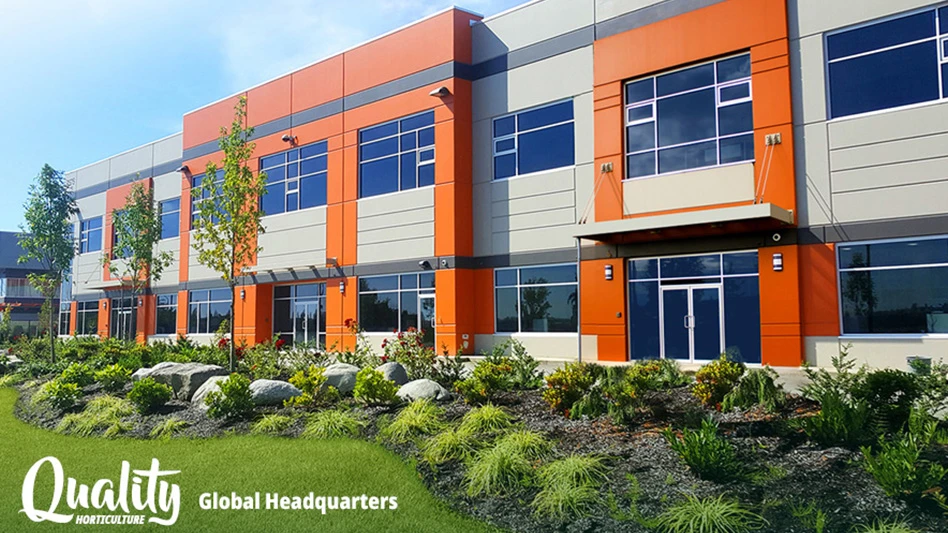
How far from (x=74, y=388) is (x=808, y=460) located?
11.9 meters

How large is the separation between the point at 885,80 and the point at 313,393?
13.0 meters

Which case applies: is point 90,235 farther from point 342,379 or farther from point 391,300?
point 342,379

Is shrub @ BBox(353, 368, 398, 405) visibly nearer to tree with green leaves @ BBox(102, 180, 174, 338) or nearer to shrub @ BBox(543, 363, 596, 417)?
shrub @ BBox(543, 363, 596, 417)

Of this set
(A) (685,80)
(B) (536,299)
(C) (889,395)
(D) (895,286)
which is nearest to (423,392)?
(C) (889,395)

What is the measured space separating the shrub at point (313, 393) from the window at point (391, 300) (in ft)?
34.1

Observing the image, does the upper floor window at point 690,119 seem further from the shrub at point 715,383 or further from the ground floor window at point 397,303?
the shrub at point 715,383

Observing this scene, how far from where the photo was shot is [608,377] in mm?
10188

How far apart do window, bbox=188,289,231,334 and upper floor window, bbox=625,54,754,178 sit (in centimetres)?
1813

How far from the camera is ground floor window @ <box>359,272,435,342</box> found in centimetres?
2131

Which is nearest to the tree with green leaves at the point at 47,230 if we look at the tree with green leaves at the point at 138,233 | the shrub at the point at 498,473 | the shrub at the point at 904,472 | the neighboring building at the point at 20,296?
the tree with green leaves at the point at 138,233

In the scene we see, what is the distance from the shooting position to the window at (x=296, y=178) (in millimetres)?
24906

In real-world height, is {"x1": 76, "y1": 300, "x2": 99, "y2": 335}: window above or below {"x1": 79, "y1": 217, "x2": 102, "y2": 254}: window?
below

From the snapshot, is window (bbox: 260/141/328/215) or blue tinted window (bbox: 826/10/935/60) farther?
window (bbox: 260/141/328/215)

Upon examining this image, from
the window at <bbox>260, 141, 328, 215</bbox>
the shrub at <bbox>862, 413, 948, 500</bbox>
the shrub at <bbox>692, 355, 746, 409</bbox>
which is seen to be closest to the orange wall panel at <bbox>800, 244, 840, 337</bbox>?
the shrub at <bbox>692, 355, 746, 409</bbox>
